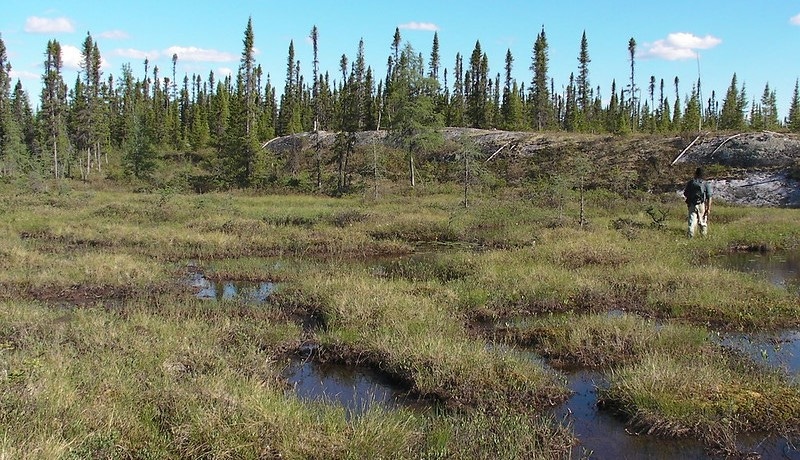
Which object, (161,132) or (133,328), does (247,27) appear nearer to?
(161,132)

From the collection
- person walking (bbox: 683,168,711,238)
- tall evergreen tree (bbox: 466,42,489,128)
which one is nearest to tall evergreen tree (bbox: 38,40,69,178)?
tall evergreen tree (bbox: 466,42,489,128)

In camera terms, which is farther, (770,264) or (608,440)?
(770,264)

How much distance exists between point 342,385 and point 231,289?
7.31m

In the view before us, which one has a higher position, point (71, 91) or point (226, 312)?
point (71, 91)

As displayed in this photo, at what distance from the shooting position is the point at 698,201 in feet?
62.2

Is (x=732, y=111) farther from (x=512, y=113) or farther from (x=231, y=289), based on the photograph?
(x=231, y=289)

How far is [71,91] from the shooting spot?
88.2 meters

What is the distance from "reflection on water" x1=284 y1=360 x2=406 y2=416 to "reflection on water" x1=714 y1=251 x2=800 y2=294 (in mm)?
10021

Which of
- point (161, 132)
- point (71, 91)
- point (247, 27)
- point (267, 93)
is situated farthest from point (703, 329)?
point (71, 91)

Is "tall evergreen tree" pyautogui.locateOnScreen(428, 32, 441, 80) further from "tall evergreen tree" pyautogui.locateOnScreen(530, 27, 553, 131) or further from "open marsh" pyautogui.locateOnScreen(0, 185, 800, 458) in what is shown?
"open marsh" pyautogui.locateOnScreen(0, 185, 800, 458)

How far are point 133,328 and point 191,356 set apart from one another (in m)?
1.73

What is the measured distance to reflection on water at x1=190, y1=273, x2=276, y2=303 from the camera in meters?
13.3

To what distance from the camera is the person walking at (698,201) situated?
1861 cm

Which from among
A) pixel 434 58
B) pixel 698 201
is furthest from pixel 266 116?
pixel 698 201
